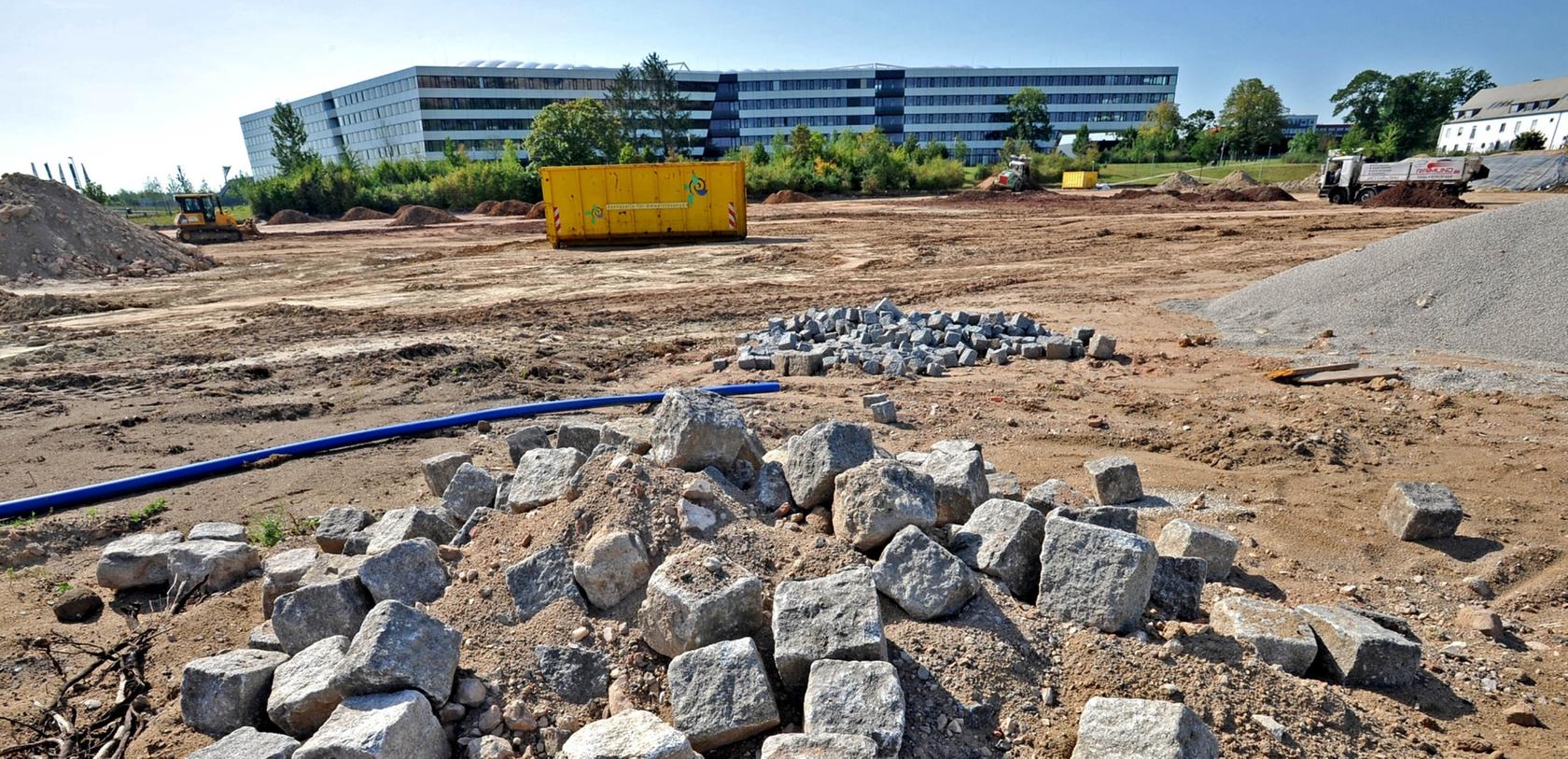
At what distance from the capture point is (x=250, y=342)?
36.5 feet

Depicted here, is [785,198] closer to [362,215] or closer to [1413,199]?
[362,215]

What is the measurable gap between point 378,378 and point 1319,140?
81045mm

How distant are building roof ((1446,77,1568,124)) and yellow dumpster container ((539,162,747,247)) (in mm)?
83178

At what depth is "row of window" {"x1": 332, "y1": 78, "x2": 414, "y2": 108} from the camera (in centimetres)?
7912

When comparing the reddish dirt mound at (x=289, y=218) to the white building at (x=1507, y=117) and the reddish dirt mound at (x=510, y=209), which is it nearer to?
the reddish dirt mound at (x=510, y=209)

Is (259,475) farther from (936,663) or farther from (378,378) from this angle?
(936,663)

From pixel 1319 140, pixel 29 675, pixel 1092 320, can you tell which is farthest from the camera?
pixel 1319 140

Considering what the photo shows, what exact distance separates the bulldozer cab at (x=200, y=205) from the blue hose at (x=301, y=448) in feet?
99.2

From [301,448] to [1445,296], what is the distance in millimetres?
12153

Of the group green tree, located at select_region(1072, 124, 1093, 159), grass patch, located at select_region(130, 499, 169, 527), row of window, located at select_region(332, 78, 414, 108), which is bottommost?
grass patch, located at select_region(130, 499, 169, 527)

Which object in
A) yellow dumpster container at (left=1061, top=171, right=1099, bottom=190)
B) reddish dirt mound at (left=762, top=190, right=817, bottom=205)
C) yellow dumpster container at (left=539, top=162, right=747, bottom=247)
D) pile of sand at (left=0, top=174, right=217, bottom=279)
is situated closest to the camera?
pile of sand at (left=0, top=174, right=217, bottom=279)

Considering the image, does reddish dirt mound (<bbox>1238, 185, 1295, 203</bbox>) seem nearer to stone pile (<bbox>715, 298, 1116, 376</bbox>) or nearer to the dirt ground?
Answer: the dirt ground

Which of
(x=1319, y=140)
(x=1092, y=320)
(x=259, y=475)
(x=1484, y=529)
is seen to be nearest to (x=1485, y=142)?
(x=1319, y=140)

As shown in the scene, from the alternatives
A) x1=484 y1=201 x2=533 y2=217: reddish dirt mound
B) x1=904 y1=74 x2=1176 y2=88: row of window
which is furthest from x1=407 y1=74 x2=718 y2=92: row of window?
x1=484 y1=201 x2=533 y2=217: reddish dirt mound
